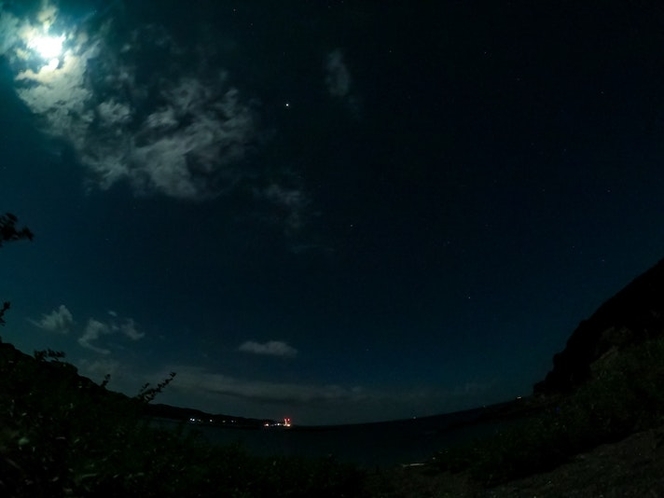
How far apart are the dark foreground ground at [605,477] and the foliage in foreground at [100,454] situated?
3.05 meters

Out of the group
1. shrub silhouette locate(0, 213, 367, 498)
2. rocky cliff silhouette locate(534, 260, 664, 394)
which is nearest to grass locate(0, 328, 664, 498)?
shrub silhouette locate(0, 213, 367, 498)

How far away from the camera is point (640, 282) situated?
4019cm

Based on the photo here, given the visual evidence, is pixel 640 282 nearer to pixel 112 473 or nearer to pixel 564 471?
pixel 564 471

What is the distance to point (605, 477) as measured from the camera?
533cm

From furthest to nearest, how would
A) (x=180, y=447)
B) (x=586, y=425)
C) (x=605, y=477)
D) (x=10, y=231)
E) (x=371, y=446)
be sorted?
1. (x=371, y=446)
2. (x=586, y=425)
3. (x=180, y=447)
4. (x=605, y=477)
5. (x=10, y=231)

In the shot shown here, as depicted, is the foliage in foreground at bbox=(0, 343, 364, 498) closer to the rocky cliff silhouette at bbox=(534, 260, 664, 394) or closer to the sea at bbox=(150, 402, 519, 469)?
the sea at bbox=(150, 402, 519, 469)

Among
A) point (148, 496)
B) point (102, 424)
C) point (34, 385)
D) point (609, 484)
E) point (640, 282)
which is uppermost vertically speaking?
point (640, 282)

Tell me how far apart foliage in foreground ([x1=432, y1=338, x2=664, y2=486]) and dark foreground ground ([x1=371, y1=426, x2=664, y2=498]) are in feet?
1.26

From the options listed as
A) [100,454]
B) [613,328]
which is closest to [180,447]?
[100,454]

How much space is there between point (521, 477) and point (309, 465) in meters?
4.35

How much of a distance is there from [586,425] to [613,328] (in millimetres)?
22887

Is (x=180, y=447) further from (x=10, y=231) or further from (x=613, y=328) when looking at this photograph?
(x=613, y=328)

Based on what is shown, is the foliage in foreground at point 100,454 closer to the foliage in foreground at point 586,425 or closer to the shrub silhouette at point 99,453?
the shrub silhouette at point 99,453

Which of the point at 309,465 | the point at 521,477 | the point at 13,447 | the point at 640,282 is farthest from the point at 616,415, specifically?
the point at 640,282
